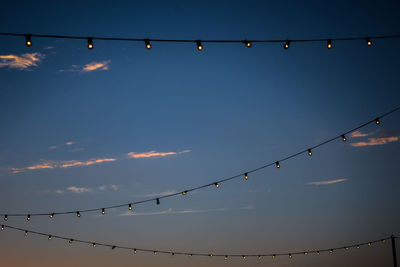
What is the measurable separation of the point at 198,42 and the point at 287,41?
1551 mm

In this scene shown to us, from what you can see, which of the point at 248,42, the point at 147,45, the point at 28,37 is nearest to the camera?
the point at 28,37

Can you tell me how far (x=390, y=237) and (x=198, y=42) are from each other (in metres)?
13.4

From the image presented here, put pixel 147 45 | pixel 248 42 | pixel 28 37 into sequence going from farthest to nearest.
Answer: pixel 248 42 → pixel 147 45 → pixel 28 37

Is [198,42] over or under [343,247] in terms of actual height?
over

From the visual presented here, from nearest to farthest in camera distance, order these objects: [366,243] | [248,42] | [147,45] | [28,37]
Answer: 1. [28,37]
2. [147,45]
3. [248,42]
4. [366,243]

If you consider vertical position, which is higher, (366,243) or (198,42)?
(198,42)

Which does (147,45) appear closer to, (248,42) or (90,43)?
(90,43)

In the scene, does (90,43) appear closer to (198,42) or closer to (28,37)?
(28,37)

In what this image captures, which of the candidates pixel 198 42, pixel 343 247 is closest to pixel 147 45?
pixel 198 42

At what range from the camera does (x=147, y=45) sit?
19.0 ft

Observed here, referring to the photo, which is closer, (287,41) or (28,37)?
(28,37)

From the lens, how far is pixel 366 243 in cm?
1548

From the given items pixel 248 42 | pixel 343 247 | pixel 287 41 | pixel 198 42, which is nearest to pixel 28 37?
pixel 198 42

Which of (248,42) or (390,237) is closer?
(248,42)
